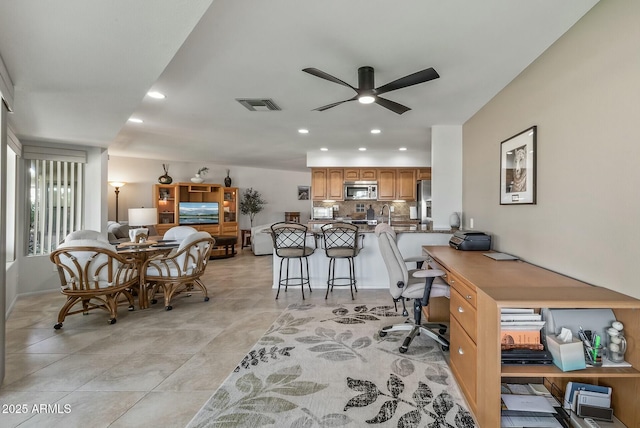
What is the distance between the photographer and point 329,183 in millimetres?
6773

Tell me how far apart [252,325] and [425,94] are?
9.91 feet

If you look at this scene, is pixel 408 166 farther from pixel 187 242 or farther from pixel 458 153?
pixel 187 242

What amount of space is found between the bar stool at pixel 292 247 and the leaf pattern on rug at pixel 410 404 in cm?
211

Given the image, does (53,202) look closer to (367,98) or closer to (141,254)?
(141,254)

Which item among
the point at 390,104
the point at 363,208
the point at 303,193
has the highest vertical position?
the point at 390,104

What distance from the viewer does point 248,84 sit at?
2893mm

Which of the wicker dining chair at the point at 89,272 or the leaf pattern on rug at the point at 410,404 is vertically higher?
the wicker dining chair at the point at 89,272

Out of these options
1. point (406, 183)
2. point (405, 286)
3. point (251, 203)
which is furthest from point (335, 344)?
point (251, 203)

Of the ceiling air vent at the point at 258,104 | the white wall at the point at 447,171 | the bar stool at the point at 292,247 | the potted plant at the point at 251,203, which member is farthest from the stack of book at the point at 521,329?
the potted plant at the point at 251,203

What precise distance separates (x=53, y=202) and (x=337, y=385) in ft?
16.8

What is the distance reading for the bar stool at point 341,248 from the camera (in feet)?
13.2

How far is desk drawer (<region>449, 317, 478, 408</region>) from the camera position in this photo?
170 centimetres

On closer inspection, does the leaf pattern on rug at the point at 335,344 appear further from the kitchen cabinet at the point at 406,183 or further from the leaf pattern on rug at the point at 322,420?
the kitchen cabinet at the point at 406,183

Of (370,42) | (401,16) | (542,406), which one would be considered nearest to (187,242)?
(370,42)
